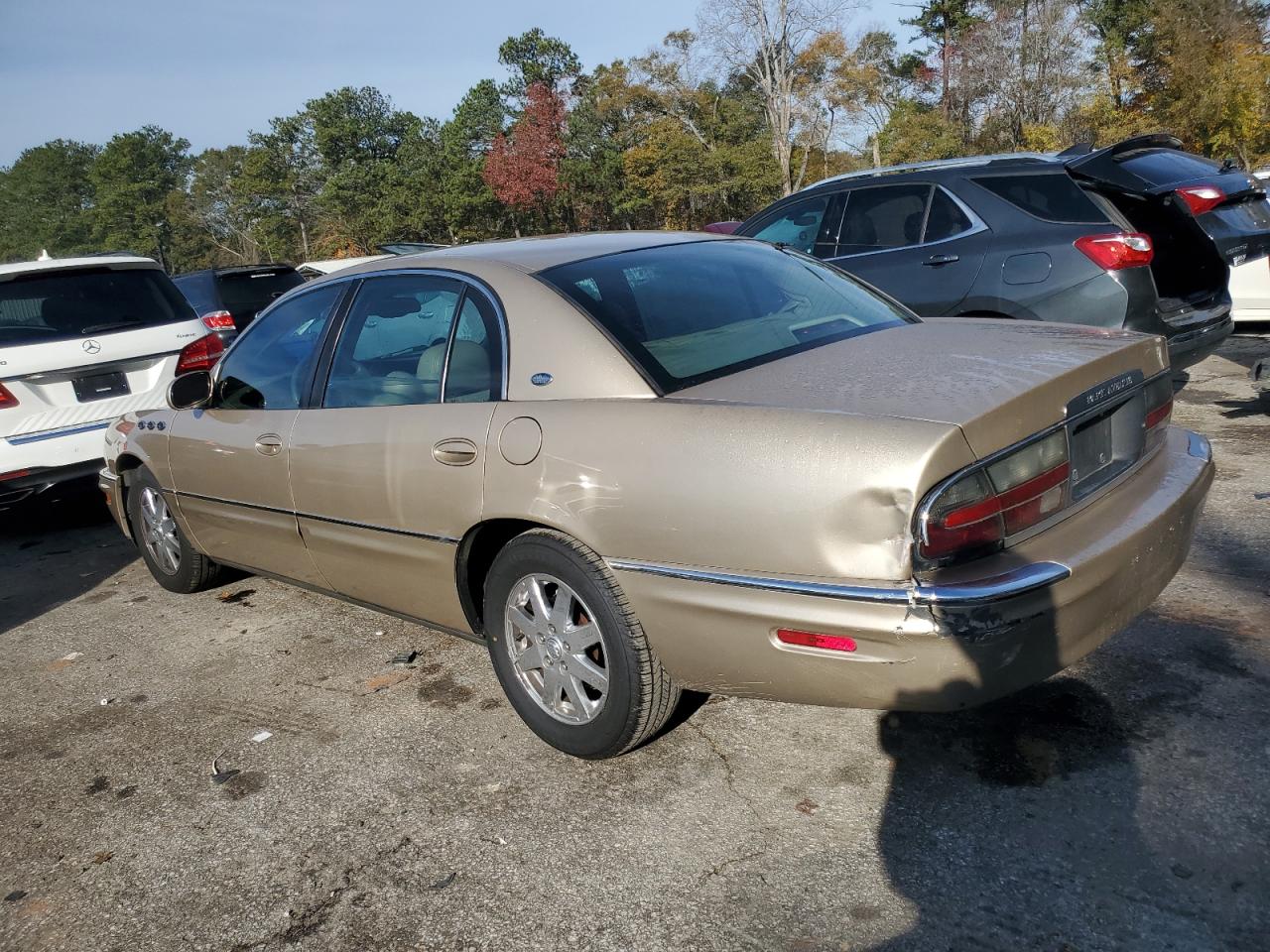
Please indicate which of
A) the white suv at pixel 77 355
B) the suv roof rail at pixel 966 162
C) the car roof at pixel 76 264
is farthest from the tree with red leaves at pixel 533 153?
the suv roof rail at pixel 966 162

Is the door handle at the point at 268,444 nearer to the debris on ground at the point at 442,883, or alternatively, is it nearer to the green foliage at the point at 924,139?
the debris on ground at the point at 442,883

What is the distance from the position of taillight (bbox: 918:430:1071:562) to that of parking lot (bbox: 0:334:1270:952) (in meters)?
0.77

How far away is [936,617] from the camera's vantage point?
2.22 m

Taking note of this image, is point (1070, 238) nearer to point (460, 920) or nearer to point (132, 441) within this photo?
point (460, 920)

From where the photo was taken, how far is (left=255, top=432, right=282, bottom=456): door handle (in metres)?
3.88

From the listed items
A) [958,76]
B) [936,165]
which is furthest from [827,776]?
[958,76]

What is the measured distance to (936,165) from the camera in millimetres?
5984

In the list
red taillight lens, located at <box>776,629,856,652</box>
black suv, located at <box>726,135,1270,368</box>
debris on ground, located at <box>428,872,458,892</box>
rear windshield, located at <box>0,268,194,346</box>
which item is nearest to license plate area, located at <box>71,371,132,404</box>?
rear windshield, located at <box>0,268,194,346</box>

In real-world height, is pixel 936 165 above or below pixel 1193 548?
above

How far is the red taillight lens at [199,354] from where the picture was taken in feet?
21.6

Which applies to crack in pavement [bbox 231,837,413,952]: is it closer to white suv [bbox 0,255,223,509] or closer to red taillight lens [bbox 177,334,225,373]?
white suv [bbox 0,255,223,509]

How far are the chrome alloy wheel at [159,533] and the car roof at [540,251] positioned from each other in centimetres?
182

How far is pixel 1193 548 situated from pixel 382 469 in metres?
3.37

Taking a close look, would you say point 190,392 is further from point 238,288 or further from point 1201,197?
point 238,288
